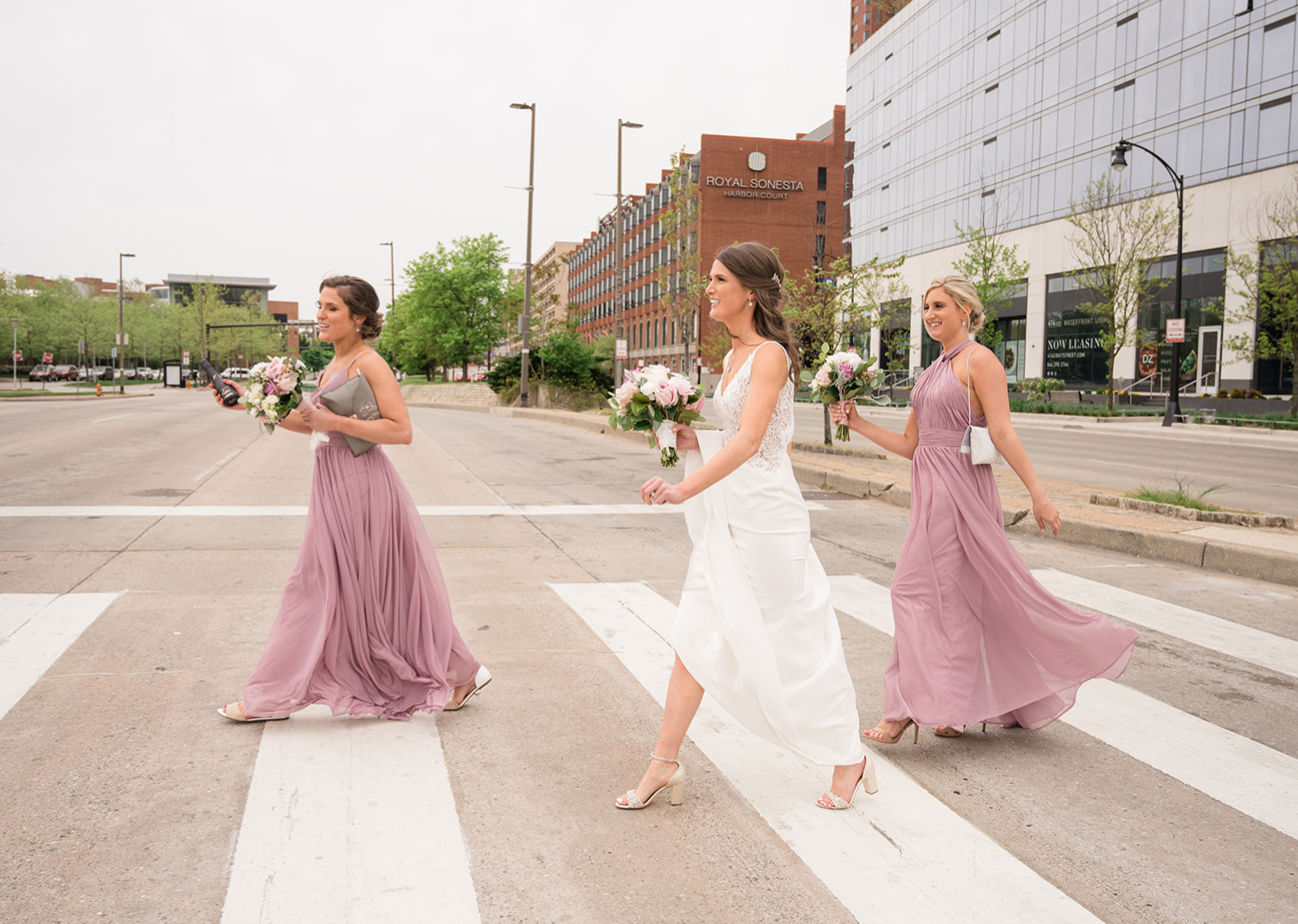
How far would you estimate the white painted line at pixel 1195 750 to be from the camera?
11.9ft

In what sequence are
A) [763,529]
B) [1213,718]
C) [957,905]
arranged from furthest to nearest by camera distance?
[1213,718], [763,529], [957,905]

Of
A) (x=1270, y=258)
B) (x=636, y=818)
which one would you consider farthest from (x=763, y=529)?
(x=1270, y=258)

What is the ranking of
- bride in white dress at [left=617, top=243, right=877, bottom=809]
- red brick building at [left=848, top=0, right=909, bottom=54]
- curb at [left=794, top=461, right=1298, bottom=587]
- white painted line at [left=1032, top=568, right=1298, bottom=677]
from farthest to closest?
red brick building at [left=848, top=0, right=909, bottom=54], curb at [left=794, top=461, right=1298, bottom=587], white painted line at [left=1032, top=568, right=1298, bottom=677], bride in white dress at [left=617, top=243, right=877, bottom=809]

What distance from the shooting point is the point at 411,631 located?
4199 millimetres

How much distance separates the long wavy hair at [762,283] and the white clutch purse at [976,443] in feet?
3.59

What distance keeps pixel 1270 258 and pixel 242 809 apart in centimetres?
3375

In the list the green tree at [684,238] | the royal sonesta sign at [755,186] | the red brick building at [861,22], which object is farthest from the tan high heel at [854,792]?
the red brick building at [861,22]

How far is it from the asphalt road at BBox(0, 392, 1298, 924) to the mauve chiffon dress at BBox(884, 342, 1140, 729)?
11.0 inches

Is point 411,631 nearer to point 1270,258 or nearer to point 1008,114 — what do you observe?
point 1270,258

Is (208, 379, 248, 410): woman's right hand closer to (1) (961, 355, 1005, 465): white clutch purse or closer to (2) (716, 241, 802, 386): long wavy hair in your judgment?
(2) (716, 241, 802, 386): long wavy hair

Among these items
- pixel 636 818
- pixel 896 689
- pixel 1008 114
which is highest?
pixel 1008 114

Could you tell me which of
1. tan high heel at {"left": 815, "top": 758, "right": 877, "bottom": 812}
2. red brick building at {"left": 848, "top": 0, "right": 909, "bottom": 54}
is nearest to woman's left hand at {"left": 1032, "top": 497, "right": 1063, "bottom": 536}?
tan high heel at {"left": 815, "top": 758, "right": 877, "bottom": 812}

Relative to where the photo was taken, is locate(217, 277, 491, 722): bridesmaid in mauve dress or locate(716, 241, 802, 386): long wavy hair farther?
locate(217, 277, 491, 722): bridesmaid in mauve dress

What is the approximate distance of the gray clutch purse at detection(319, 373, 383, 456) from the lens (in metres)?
4.03
